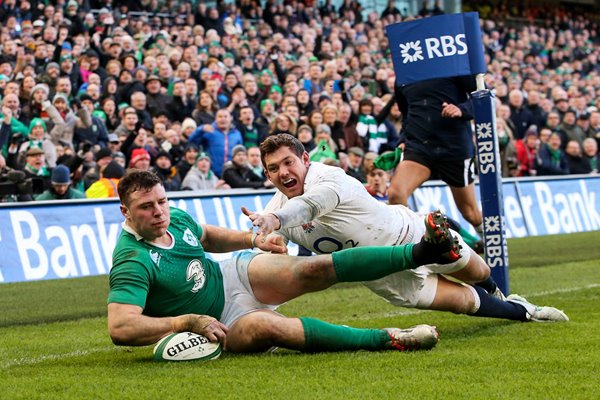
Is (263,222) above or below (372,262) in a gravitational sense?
above

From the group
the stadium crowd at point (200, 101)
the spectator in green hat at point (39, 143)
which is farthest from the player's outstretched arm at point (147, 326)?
the spectator in green hat at point (39, 143)

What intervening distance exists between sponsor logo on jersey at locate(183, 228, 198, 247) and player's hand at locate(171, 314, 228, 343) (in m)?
0.50

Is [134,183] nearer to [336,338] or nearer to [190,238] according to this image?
[190,238]

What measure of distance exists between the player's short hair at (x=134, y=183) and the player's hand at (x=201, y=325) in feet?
2.30

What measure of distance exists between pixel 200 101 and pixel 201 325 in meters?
11.4

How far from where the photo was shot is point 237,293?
652 centimetres

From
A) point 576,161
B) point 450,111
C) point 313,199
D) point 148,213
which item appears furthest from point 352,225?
point 576,161

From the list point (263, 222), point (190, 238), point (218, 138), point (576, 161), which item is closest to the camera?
point (263, 222)

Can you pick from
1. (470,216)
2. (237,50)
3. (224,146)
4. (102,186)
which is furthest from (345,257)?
(237,50)

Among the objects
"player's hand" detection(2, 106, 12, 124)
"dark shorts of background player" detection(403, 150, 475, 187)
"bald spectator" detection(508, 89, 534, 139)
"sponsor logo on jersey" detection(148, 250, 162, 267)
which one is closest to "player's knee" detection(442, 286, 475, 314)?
"sponsor logo on jersey" detection(148, 250, 162, 267)

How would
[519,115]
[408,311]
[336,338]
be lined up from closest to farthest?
1. [336,338]
2. [408,311]
3. [519,115]

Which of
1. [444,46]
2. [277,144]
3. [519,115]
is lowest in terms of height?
[519,115]

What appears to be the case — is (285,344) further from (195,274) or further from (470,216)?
(470,216)

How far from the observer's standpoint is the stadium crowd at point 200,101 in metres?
15.1
